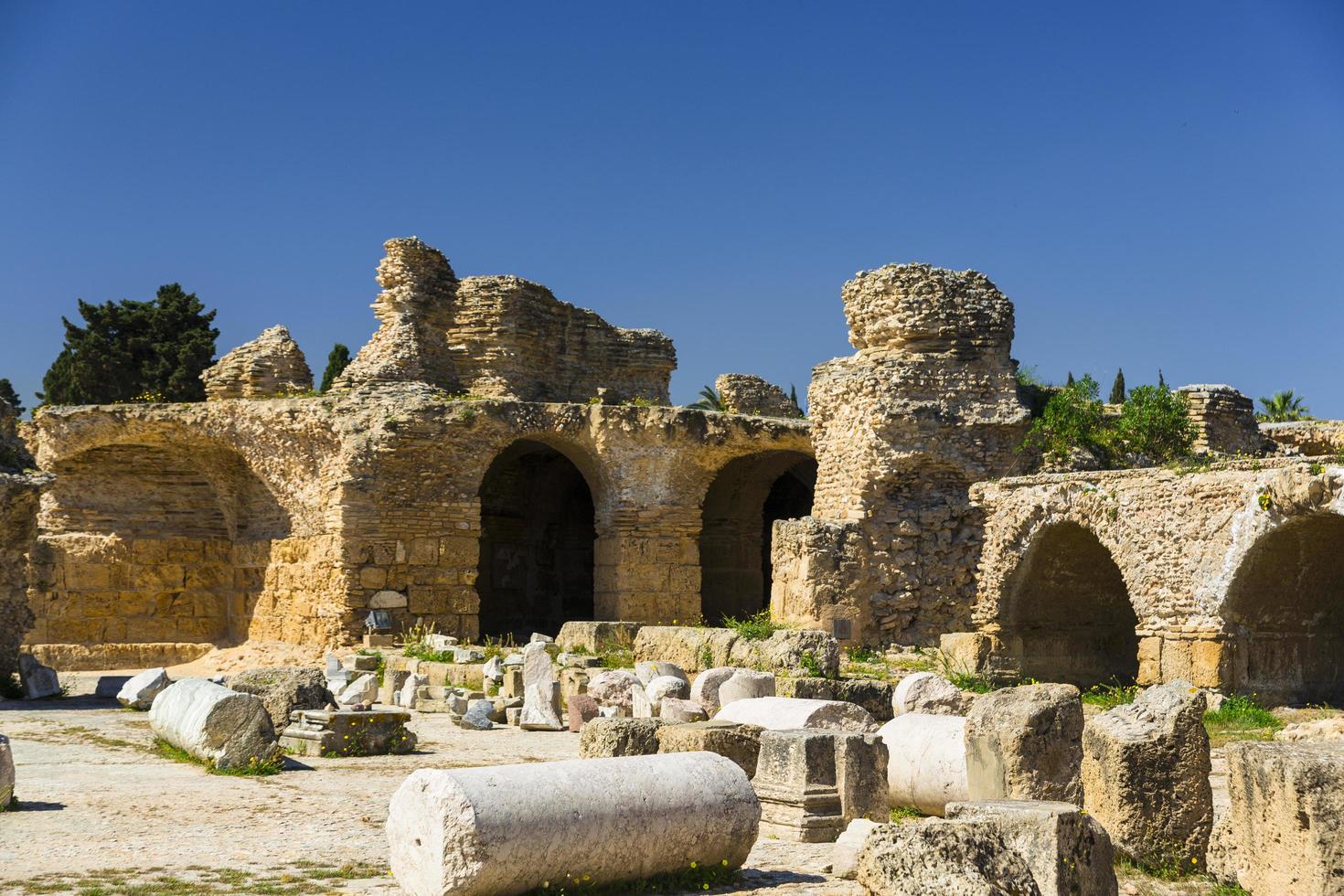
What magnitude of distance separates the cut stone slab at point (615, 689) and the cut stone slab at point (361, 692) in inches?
105

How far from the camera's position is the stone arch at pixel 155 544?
68.8 ft

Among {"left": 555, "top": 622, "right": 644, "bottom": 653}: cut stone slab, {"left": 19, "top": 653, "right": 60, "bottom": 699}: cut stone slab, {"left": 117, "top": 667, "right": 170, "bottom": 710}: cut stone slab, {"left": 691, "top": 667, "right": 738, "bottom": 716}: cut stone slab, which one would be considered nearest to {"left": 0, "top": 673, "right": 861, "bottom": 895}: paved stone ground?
{"left": 691, "top": 667, "right": 738, "bottom": 716}: cut stone slab

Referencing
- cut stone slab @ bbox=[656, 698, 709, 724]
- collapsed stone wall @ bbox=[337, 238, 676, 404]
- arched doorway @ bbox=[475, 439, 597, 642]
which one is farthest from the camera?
arched doorway @ bbox=[475, 439, 597, 642]

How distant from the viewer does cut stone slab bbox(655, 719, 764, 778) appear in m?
8.27

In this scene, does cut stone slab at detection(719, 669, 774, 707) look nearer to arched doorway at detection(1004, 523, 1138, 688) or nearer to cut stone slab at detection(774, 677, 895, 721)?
cut stone slab at detection(774, 677, 895, 721)

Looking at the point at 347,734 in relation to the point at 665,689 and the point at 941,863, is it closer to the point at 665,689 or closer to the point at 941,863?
the point at 665,689

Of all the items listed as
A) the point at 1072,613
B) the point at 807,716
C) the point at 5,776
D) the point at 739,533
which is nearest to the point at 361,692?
the point at 5,776

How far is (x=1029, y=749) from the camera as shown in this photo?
7215mm

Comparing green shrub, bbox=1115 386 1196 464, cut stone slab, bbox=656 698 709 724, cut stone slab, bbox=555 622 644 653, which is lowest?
cut stone slab, bbox=656 698 709 724

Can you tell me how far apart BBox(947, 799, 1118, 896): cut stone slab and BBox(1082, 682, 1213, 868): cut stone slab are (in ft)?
3.23

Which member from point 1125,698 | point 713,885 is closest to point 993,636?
point 1125,698

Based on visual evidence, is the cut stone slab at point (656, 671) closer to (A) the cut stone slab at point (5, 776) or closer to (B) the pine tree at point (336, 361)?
(A) the cut stone slab at point (5, 776)

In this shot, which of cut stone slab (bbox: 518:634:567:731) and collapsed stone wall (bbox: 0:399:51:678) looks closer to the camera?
cut stone slab (bbox: 518:634:567:731)

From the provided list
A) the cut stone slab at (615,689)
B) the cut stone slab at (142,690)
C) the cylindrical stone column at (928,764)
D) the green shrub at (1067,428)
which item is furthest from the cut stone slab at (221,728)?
the green shrub at (1067,428)
